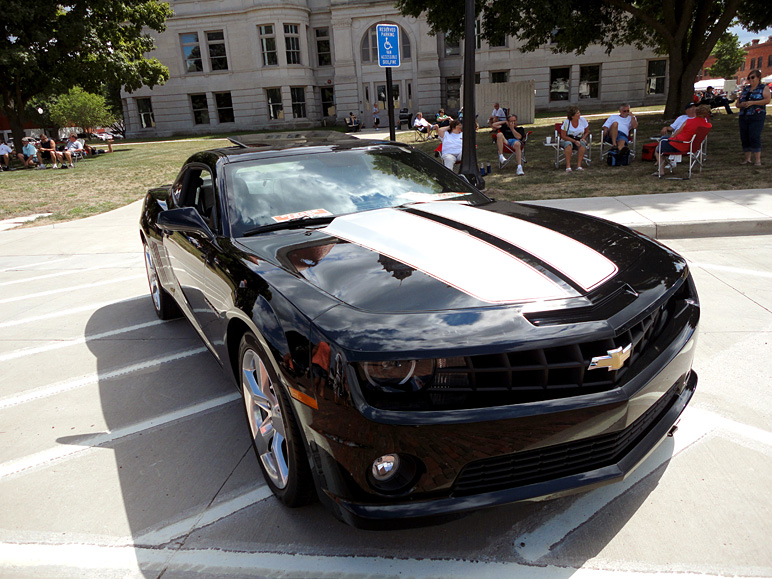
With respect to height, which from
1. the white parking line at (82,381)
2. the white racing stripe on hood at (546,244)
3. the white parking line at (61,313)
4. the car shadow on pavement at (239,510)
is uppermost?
the white racing stripe on hood at (546,244)

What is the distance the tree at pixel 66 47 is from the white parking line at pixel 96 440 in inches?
1001

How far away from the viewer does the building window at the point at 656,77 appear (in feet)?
127

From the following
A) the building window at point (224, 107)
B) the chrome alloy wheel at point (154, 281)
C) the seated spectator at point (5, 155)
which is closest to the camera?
the chrome alloy wheel at point (154, 281)

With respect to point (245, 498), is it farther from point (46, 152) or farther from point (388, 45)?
point (46, 152)

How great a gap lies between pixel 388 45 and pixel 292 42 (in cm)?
3525

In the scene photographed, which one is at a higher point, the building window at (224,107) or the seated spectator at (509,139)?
the building window at (224,107)

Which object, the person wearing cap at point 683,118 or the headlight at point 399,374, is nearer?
the headlight at point 399,374

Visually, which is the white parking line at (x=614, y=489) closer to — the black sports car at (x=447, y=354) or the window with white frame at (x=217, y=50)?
the black sports car at (x=447, y=354)

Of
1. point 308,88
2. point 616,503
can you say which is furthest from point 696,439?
point 308,88

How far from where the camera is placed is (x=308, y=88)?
41469 millimetres

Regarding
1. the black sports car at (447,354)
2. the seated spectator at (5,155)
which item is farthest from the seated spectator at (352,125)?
the black sports car at (447,354)

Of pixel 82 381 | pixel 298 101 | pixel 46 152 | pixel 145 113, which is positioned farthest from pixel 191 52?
pixel 82 381

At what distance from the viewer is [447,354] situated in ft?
6.47

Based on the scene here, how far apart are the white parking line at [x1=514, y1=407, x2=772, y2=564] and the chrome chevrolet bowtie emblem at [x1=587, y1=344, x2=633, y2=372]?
2.59ft
